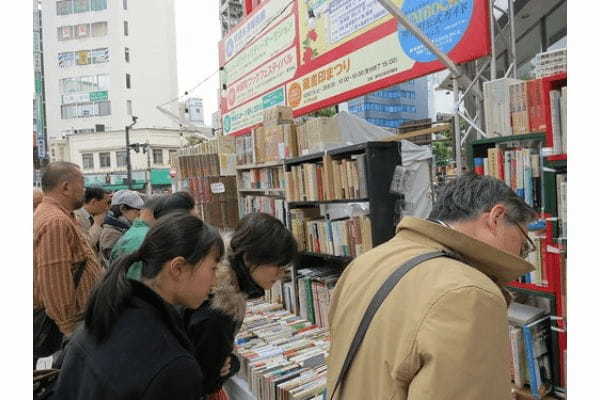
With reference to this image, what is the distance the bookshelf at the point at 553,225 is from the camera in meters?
2.10

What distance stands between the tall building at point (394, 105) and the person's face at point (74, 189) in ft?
36.0

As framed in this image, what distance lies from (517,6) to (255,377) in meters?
5.45

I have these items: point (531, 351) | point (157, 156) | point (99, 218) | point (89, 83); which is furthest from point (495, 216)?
point (89, 83)

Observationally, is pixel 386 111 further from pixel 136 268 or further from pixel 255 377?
pixel 136 268

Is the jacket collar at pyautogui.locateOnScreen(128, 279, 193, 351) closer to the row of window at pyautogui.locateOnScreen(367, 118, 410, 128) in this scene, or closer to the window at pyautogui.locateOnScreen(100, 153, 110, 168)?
the row of window at pyautogui.locateOnScreen(367, 118, 410, 128)

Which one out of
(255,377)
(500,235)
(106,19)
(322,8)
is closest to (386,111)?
(322,8)

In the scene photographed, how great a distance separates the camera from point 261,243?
2.07 meters

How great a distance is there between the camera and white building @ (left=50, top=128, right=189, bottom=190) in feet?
102

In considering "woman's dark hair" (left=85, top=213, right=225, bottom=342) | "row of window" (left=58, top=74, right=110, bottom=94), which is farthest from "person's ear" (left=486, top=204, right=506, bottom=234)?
"row of window" (left=58, top=74, right=110, bottom=94)

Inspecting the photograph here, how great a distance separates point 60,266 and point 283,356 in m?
1.65

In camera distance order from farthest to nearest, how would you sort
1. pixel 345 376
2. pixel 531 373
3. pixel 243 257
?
1. pixel 531 373
2. pixel 243 257
3. pixel 345 376

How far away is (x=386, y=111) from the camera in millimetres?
14211

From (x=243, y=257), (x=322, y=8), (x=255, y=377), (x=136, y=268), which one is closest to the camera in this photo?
(x=136, y=268)

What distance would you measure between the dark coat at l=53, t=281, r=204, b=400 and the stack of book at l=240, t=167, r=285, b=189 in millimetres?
3729
